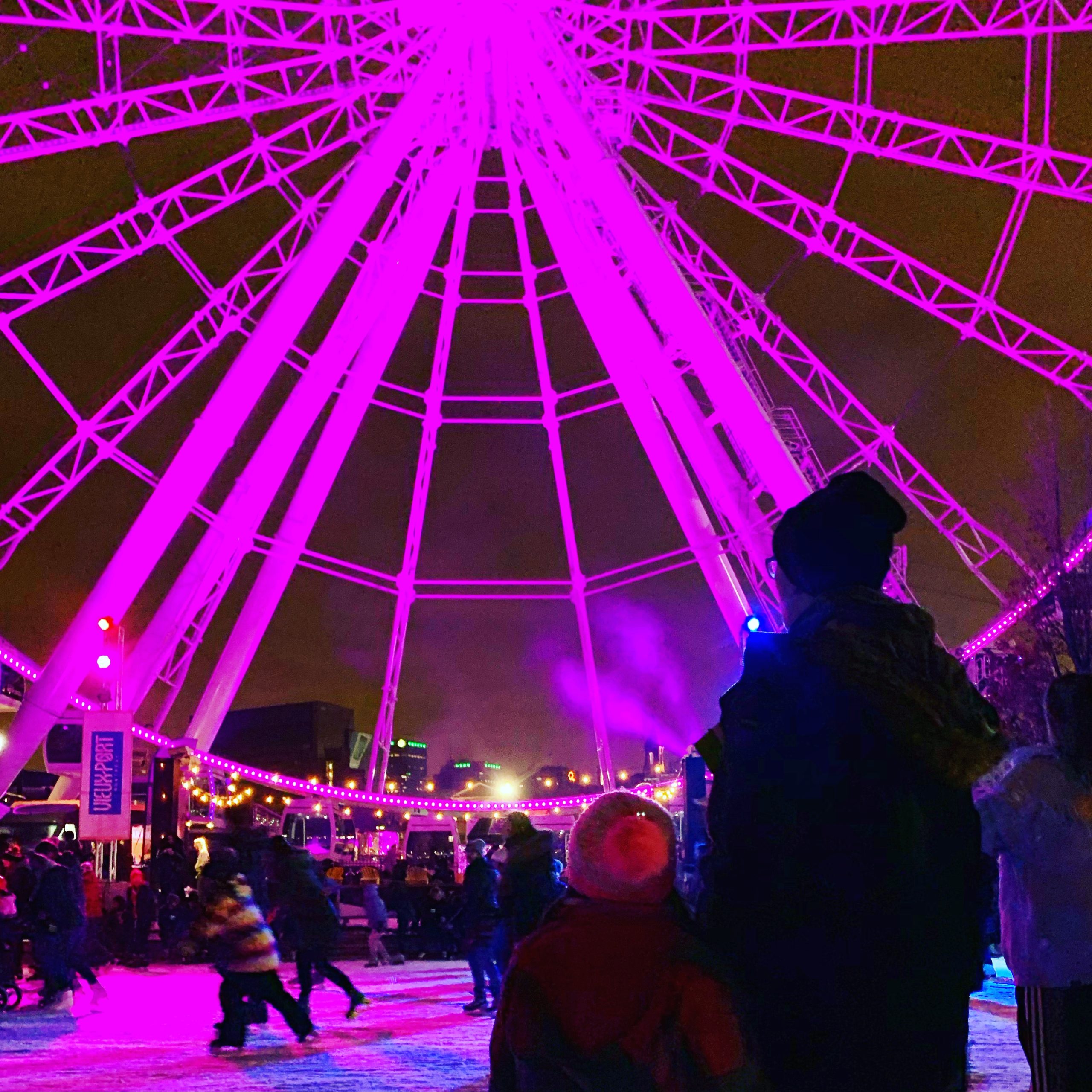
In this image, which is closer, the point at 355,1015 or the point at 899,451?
the point at 355,1015

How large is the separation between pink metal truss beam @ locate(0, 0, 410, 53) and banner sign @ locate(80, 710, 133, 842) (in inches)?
307

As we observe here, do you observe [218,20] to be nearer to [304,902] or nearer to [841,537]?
[304,902]

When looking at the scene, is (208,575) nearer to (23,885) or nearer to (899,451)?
(23,885)

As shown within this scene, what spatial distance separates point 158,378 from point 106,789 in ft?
18.6

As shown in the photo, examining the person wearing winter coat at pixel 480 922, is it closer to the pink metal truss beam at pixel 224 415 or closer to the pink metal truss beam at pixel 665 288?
the pink metal truss beam at pixel 665 288

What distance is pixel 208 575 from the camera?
1827 cm

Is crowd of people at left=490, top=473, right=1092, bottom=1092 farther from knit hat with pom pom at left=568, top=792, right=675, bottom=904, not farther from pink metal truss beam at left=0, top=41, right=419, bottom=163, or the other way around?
pink metal truss beam at left=0, top=41, right=419, bottom=163

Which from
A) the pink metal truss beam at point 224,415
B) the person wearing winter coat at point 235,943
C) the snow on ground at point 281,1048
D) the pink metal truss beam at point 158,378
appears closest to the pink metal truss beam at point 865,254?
the pink metal truss beam at point 224,415

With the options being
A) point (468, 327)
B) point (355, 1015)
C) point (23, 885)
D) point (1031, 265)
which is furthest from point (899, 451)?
point (23, 885)

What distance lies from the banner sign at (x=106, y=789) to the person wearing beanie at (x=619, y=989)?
46.1ft

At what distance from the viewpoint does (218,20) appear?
1553 cm

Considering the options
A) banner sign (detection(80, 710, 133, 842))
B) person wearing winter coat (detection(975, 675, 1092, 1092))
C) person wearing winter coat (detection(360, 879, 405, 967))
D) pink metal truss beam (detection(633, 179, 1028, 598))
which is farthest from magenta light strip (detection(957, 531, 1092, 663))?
person wearing winter coat (detection(975, 675, 1092, 1092))

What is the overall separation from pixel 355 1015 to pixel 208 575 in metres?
8.21

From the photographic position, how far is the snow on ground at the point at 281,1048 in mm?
7781
